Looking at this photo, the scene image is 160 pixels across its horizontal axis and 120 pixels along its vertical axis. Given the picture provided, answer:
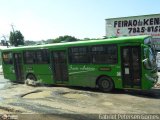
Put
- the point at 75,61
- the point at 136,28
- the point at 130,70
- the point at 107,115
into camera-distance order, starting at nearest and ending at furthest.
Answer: the point at 107,115 → the point at 130,70 → the point at 75,61 → the point at 136,28

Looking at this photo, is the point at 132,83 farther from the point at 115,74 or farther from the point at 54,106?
the point at 54,106

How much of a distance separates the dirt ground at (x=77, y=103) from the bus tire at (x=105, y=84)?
374 millimetres

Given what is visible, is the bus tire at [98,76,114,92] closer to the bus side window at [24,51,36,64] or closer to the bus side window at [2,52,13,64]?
the bus side window at [24,51,36,64]

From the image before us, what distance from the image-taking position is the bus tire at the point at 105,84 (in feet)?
49.9

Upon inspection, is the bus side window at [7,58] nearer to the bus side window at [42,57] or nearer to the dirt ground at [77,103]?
the bus side window at [42,57]

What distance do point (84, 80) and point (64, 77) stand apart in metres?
1.61

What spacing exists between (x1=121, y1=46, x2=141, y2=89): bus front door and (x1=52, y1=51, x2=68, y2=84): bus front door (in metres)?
4.03

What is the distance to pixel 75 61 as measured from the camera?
1661 centimetres

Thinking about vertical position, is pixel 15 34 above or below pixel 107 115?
above

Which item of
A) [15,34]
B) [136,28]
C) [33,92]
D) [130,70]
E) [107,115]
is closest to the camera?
[107,115]

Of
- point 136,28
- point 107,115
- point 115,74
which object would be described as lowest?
point 107,115

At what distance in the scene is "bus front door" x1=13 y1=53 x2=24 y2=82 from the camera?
20.5m

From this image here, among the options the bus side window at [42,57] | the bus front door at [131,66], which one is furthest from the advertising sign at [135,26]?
the bus front door at [131,66]

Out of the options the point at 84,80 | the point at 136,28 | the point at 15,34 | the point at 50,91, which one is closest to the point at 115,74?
the point at 84,80
